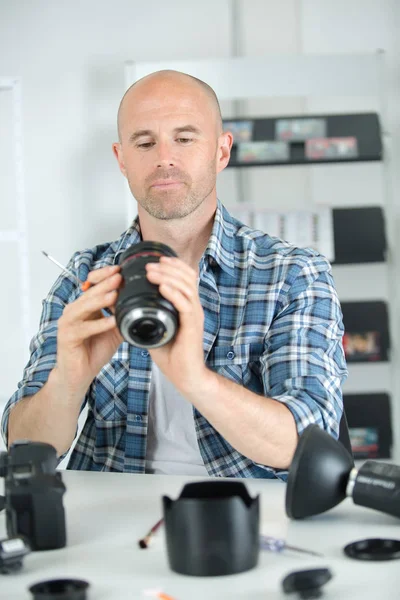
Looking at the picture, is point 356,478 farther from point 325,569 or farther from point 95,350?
point 95,350

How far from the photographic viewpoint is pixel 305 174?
13.6ft

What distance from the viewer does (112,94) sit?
415cm

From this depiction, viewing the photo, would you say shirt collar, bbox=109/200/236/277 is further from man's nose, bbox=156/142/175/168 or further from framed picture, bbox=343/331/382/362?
framed picture, bbox=343/331/382/362

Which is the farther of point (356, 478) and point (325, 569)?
point (356, 478)

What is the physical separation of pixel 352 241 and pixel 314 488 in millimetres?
2876

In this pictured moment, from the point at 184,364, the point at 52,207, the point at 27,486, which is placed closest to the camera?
the point at 27,486

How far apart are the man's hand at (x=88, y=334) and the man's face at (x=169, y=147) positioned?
449mm

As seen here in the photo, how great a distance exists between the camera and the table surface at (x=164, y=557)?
0.94 meters

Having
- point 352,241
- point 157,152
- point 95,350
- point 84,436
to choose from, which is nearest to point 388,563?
point 95,350

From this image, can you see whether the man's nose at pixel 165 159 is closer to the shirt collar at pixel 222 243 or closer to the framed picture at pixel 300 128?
the shirt collar at pixel 222 243

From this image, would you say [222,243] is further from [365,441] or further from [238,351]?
[365,441]

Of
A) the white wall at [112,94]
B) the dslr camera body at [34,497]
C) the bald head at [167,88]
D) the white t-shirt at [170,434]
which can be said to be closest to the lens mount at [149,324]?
the dslr camera body at [34,497]

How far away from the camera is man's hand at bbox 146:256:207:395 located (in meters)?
1.22

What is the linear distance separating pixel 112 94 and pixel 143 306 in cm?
313
